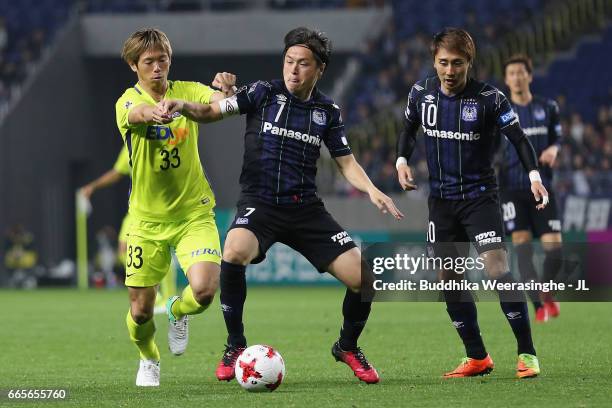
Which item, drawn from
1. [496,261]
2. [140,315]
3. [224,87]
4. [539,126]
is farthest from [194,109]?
[539,126]

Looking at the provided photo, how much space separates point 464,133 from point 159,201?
1.92 meters

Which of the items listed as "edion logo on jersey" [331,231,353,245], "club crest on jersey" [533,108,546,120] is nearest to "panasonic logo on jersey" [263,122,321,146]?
"edion logo on jersey" [331,231,353,245]

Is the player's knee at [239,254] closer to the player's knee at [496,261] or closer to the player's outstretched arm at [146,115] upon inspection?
the player's outstretched arm at [146,115]

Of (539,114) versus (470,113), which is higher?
(539,114)

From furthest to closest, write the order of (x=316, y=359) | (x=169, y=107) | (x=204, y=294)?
(x=316, y=359) → (x=204, y=294) → (x=169, y=107)

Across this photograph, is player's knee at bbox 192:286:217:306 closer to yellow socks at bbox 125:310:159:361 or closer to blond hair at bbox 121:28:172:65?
yellow socks at bbox 125:310:159:361

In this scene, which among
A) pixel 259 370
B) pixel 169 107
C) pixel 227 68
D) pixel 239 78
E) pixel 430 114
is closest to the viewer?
pixel 169 107

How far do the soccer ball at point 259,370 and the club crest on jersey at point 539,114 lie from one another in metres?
5.62

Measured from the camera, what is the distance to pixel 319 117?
7797 millimetres

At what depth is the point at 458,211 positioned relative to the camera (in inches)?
316

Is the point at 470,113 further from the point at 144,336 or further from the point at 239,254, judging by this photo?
the point at 144,336

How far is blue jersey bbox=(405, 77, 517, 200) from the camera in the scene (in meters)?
7.93

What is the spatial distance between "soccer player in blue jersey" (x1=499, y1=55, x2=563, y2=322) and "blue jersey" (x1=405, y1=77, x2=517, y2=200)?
12.9ft

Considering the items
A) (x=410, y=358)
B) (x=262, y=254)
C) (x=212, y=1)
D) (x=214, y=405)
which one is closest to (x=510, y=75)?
(x=410, y=358)
